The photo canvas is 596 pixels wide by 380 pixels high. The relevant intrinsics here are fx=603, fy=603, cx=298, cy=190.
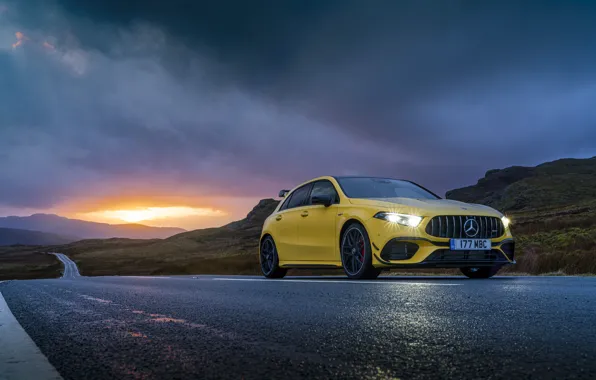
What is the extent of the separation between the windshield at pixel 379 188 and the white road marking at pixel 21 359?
7.11 meters

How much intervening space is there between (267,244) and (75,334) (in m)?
8.85

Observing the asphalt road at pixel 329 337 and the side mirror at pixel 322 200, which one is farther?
the side mirror at pixel 322 200

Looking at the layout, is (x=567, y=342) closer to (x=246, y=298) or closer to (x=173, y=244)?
(x=246, y=298)

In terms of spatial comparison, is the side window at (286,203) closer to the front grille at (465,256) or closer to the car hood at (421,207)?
the car hood at (421,207)

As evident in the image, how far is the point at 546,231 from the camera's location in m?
33.2

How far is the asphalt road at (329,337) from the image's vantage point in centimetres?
236

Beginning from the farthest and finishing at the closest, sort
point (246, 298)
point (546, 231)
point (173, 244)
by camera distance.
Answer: point (173, 244) → point (546, 231) → point (246, 298)

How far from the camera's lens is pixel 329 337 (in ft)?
10.7

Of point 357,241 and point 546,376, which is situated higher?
point 357,241

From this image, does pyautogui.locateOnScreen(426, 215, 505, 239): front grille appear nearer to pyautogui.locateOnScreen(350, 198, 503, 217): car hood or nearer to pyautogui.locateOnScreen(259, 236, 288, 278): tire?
pyautogui.locateOnScreen(350, 198, 503, 217): car hood

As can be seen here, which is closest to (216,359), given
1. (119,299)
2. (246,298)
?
(246,298)

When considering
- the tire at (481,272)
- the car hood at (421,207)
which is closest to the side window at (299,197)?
the car hood at (421,207)

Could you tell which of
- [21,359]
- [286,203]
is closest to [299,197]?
[286,203]

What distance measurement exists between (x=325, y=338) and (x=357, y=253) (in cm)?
635
